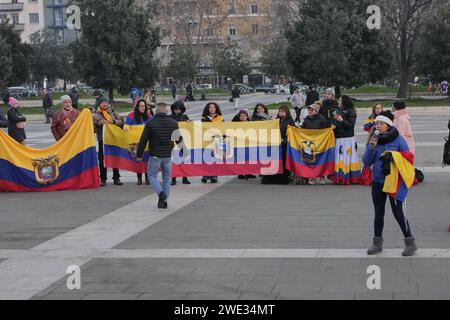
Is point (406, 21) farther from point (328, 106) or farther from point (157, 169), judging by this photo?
point (157, 169)

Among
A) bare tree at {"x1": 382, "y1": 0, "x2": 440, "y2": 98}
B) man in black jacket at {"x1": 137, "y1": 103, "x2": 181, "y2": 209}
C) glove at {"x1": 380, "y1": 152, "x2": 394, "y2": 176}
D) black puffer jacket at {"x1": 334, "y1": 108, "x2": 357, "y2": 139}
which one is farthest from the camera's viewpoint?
bare tree at {"x1": 382, "y1": 0, "x2": 440, "y2": 98}

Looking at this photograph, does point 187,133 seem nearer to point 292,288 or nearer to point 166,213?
point 166,213

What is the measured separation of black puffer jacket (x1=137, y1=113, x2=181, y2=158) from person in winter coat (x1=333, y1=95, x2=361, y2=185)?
12.2 ft

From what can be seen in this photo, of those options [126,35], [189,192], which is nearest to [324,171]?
[189,192]

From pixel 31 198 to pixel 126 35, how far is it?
1209 inches

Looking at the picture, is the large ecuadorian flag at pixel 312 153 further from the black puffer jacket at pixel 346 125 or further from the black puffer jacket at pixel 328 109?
the black puffer jacket at pixel 328 109

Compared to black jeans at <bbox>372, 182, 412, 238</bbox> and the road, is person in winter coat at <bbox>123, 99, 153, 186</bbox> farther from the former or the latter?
black jeans at <bbox>372, 182, 412, 238</bbox>

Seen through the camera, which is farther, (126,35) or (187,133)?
(126,35)

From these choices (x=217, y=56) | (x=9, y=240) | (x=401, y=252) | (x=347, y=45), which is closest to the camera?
(x=401, y=252)

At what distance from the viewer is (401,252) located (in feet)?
27.0

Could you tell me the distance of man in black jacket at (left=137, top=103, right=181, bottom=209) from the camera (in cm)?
1167

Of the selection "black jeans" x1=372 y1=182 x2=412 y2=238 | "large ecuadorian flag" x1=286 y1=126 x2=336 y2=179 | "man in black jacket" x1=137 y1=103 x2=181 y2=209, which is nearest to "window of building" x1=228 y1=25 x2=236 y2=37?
"large ecuadorian flag" x1=286 y1=126 x2=336 y2=179

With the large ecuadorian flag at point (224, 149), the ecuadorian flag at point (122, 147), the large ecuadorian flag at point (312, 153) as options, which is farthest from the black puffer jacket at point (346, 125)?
the ecuadorian flag at point (122, 147)

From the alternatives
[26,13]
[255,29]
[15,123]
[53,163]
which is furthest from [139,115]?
[26,13]
